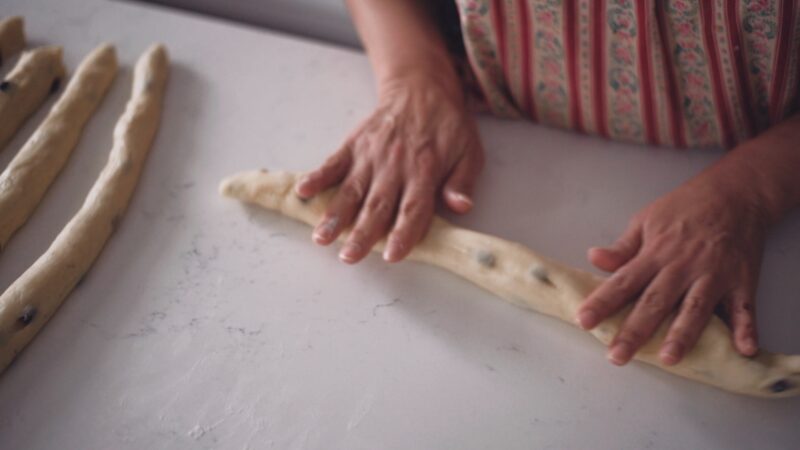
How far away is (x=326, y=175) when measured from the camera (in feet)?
3.54

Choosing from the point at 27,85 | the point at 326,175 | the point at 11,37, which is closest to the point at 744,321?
the point at 326,175

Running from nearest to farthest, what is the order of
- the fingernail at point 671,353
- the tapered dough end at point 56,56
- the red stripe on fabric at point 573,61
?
1. the fingernail at point 671,353
2. the red stripe on fabric at point 573,61
3. the tapered dough end at point 56,56

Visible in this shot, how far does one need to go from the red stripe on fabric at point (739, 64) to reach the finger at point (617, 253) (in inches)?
11.5

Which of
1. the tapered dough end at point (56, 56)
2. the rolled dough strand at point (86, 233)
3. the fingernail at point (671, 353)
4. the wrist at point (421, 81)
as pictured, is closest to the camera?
the fingernail at point (671, 353)

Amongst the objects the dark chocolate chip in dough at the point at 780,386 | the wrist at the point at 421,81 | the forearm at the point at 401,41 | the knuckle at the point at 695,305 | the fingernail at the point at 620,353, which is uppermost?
the forearm at the point at 401,41

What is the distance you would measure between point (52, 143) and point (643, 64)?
1.01 metres

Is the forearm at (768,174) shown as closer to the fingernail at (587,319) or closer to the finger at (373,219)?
the fingernail at (587,319)

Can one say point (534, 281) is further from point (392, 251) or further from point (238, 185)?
point (238, 185)

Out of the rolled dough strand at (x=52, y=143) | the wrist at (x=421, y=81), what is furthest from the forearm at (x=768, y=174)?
the rolled dough strand at (x=52, y=143)

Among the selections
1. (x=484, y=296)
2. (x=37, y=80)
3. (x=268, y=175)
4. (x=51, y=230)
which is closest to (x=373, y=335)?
(x=484, y=296)

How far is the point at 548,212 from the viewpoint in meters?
1.11

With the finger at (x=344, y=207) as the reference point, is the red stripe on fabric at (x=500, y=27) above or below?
above

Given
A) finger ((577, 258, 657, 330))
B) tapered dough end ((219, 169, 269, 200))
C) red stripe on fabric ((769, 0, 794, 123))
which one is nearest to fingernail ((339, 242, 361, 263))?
tapered dough end ((219, 169, 269, 200))

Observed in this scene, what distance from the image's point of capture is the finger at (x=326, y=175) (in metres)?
1.06
